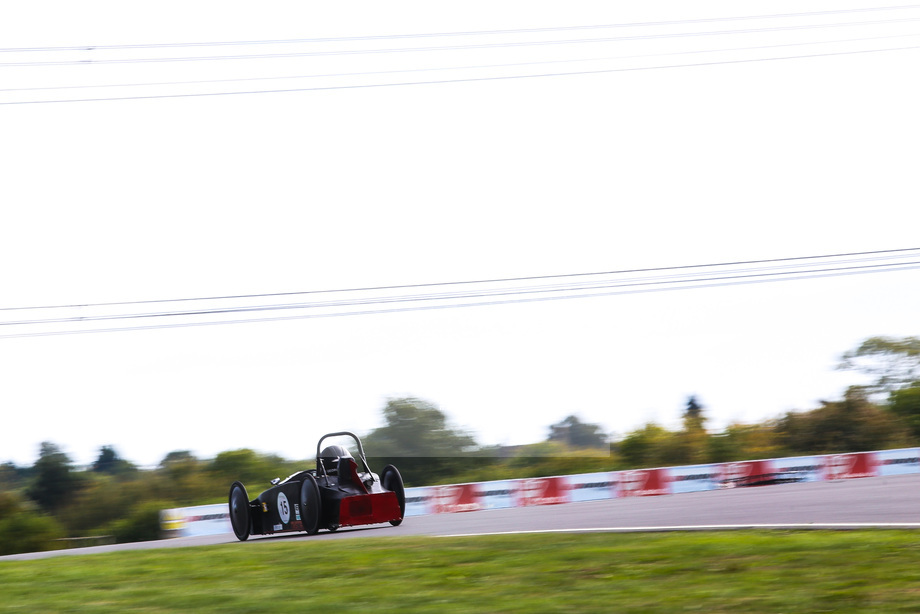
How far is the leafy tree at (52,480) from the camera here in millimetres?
37625

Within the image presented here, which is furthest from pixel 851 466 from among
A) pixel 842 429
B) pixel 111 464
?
pixel 111 464

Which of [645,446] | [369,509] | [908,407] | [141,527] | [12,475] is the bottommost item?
[141,527]

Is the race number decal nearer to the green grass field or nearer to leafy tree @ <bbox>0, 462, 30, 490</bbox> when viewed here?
the green grass field

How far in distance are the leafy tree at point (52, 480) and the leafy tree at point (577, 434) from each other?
1986 cm

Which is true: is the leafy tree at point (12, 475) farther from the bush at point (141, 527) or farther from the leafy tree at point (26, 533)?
the leafy tree at point (26, 533)

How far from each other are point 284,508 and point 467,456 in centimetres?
2517

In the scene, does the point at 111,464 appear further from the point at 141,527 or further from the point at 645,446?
the point at 645,446

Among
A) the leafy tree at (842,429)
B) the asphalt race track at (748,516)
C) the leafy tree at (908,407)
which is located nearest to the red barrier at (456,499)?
the asphalt race track at (748,516)

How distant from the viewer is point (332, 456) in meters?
14.7

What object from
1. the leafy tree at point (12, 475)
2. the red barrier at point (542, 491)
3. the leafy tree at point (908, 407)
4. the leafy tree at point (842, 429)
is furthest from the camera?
the leafy tree at point (12, 475)

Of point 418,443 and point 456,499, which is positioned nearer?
point 456,499

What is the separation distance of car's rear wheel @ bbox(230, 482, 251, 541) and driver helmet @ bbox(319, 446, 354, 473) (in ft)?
4.82

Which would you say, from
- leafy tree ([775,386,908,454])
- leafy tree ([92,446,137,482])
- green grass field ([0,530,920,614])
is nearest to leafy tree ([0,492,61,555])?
leafy tree ([92,446,137,482])

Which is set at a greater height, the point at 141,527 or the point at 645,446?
the point at 645,446
